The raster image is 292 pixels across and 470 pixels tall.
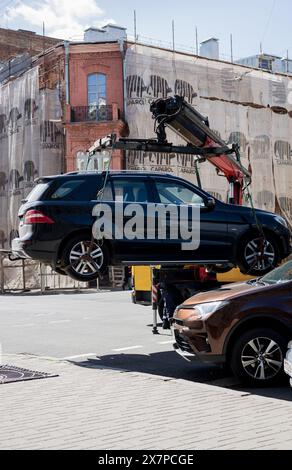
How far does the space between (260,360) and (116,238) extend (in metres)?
2.52

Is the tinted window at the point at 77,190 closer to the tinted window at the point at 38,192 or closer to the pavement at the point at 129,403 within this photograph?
the tinted window at the point at 38,192

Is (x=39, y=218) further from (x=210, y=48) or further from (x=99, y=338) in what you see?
(x=210, y=48)

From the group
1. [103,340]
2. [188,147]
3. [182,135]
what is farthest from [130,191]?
[103,340]

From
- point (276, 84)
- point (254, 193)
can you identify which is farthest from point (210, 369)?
point (276, 84)

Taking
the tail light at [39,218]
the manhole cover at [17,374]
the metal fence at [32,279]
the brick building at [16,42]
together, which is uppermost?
the brick building at [16,42]

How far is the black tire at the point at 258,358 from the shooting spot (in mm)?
7648

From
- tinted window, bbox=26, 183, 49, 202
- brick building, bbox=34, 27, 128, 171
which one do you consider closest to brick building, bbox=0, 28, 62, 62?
brick building, bbox=34, 27, 128, 171

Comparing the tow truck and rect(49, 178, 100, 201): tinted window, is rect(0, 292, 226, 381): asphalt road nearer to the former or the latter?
the tow truck

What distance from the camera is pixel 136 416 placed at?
6.03 meters

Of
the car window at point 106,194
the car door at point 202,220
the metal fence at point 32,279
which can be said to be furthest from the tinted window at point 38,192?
the metal fence at point 32,279

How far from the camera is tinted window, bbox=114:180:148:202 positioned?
8.92 m

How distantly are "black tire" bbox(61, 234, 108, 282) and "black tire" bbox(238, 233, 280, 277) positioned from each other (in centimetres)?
203

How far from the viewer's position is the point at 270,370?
7688mm

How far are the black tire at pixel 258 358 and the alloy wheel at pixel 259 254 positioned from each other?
188 centimetres
